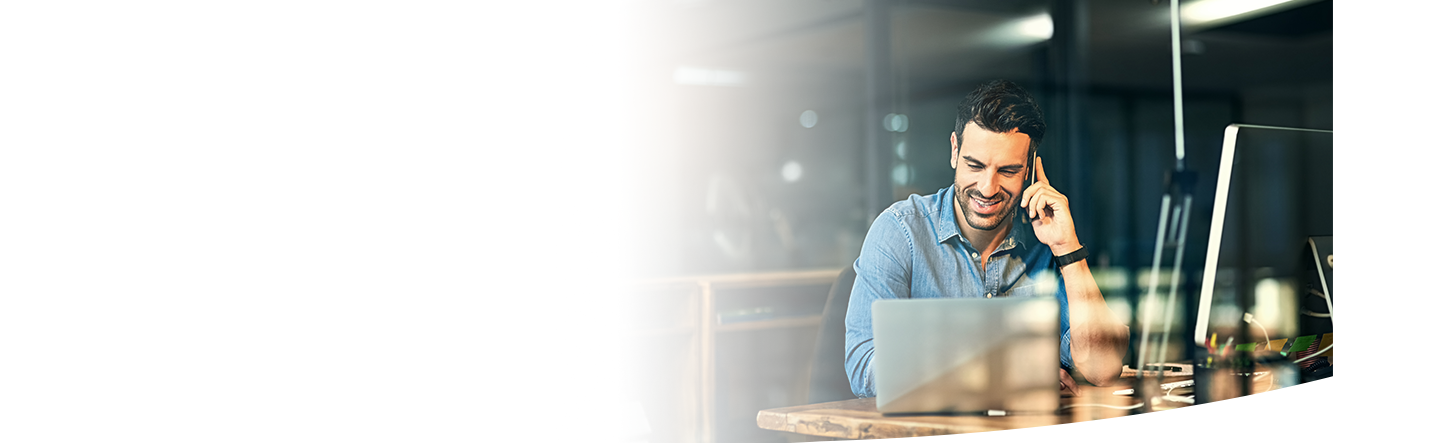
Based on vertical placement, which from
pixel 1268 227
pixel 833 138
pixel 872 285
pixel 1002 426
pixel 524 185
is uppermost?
pixel 833 138

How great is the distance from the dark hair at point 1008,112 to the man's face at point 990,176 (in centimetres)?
1

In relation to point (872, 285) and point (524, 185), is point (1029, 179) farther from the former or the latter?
point (524, 185)

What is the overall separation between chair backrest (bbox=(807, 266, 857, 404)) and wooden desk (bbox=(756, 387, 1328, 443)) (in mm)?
333

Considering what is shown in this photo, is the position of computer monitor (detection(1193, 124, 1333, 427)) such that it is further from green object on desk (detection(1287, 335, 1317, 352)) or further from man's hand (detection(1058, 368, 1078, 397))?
man's hand (detection(1058, 368, 1078, 397))

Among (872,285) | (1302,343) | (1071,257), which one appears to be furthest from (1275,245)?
(872,285)

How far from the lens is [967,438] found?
4.05ft

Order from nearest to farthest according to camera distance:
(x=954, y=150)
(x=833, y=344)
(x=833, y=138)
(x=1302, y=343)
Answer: (x=1302, y=343) < (x=954, y=150) < (x=833, y=344) < (x=833, y=138)

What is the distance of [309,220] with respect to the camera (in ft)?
6.58

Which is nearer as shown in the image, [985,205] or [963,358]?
[963,358]

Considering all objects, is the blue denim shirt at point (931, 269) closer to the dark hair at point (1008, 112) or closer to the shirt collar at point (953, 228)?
the shirt collar at point (953, 228)

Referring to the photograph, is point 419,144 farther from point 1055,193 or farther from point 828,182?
point 1055,193

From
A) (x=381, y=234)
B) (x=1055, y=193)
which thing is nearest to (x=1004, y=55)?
(x=1055, y=193)

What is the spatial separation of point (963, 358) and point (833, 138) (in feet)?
3.65
